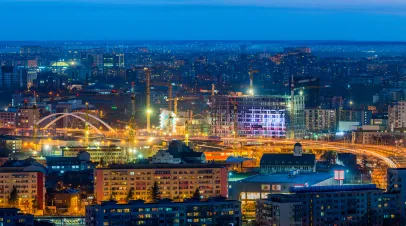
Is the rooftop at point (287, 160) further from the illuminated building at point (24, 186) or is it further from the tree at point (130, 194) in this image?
the illuminated building at point (24, 186)

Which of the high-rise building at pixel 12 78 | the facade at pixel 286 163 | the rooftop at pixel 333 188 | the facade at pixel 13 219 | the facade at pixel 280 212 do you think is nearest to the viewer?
the facade at pixel 13 219

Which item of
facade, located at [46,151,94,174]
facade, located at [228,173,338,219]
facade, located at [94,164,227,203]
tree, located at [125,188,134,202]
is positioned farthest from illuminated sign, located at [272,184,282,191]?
facade, located at [46,151,94,174]

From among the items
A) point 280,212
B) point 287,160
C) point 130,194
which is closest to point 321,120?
point 287,160

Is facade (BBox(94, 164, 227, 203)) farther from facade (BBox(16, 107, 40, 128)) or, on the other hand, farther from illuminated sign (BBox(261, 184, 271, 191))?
facade (BBox(16, 107, 40, 128))

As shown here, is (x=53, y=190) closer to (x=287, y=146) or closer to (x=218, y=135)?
(x=287, y=146)

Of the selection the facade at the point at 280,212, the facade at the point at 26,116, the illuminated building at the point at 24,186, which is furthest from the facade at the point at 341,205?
the facade at the point at 26,116

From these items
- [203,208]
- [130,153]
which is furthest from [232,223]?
[130,153]
